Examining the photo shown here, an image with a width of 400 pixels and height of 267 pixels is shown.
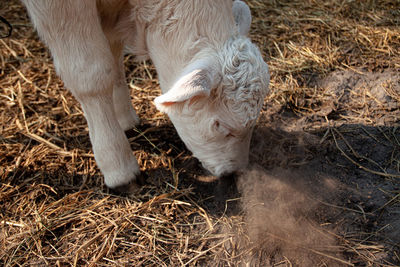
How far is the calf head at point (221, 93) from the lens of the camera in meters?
1.97

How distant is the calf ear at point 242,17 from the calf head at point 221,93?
18 cm

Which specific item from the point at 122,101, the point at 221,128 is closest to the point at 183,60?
the point at 221,128

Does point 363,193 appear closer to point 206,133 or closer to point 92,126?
point 206,133

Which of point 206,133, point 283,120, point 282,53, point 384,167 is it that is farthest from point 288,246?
point 282,53

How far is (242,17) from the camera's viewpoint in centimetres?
254

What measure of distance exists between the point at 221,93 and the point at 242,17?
0.76 m

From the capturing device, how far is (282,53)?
4332 mm

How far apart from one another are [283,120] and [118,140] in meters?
1.75

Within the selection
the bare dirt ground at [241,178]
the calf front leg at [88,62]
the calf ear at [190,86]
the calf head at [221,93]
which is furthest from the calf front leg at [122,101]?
the calf ear at [190,86]

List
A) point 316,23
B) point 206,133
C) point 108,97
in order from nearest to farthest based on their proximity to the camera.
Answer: point 206,133
point 108,97
point 316,23

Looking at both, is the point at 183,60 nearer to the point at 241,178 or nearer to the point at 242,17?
the point at 242,17

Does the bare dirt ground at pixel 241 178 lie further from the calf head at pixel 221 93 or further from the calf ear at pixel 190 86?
the calf ear at pixel 190 86

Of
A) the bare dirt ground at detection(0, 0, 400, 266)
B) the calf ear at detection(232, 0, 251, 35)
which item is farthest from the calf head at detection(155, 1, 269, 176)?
the bare dirt ground at detection(0, 0, 400, 266)

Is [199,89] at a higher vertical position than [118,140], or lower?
higher
